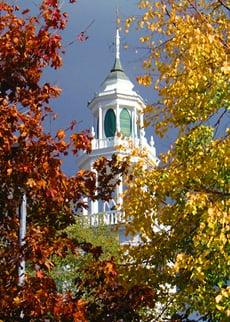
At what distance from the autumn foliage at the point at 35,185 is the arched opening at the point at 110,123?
32.7 metres

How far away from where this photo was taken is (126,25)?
11586mm

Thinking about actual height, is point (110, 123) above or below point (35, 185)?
above

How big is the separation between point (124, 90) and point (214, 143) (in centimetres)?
3231

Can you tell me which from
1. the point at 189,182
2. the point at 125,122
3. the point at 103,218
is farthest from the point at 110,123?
the point at 189,182

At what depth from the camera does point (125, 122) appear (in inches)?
1642

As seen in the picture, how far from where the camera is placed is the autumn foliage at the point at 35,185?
734cm

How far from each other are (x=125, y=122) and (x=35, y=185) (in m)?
34.4

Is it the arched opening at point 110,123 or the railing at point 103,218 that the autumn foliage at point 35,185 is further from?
the arched opening at point 110,123

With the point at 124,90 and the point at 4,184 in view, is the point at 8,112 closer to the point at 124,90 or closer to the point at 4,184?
the point at 4,184

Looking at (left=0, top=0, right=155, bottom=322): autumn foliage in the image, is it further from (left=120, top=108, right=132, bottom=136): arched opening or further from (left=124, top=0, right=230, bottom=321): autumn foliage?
(left=120, top=108, right=132, bottom=136): arched opening

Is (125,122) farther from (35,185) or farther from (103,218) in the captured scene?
(35,185)

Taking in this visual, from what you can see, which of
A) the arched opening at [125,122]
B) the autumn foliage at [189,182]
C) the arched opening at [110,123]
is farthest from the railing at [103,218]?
the autumn foliage at [189,182]

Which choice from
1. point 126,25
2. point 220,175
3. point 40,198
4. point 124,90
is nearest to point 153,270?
point 220,175

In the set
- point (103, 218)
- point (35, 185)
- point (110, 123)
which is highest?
point (110, 123)
